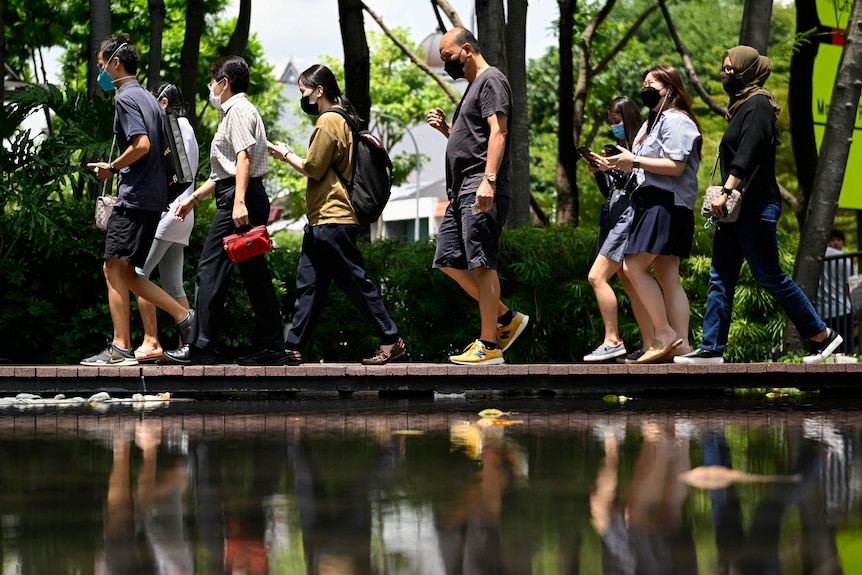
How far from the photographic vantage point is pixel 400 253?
461 inches

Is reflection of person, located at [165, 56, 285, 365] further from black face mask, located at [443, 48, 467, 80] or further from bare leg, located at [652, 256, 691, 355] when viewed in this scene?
bare leg, located at [652, 256, 691, 355]

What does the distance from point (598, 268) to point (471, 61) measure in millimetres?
1799

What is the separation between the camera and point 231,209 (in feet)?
31.5

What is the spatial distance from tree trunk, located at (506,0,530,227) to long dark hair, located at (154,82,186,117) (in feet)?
14.5

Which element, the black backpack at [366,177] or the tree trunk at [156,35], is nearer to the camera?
the black backpack at [366,177]

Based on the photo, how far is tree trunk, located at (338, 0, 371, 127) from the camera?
15.9 m

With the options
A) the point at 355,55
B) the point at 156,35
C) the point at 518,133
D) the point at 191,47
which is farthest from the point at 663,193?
the point at 191,47

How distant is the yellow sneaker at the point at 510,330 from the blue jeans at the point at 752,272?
1.33 meters

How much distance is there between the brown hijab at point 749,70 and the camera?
9570 mm

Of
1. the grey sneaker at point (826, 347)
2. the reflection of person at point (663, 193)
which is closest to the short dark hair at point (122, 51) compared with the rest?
the reflection of person at point (663, 193)

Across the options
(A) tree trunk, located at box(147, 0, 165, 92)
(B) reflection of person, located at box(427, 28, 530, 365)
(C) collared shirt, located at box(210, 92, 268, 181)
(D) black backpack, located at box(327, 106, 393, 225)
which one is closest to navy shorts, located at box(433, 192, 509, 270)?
(B) reflection of person, located at box(427, 28, 530, 365)

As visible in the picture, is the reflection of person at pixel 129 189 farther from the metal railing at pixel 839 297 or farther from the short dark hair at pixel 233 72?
the metal railing at pixel 839 297

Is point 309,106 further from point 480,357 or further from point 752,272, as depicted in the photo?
point 752,272

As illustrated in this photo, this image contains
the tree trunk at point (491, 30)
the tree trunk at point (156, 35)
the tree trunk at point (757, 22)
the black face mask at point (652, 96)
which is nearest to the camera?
the black face mask at point (652, 96)
